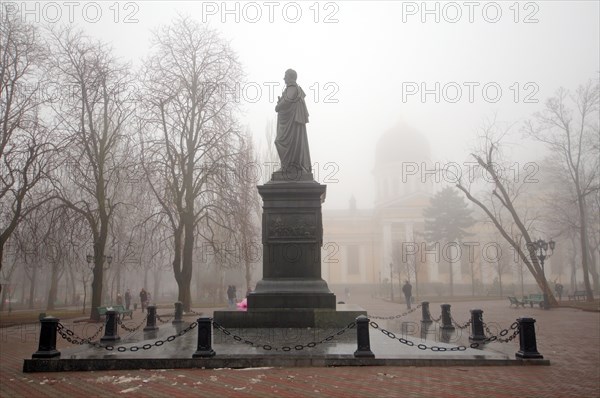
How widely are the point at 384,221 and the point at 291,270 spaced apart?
214ft

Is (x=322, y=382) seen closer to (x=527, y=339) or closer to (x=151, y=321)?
(x=527, y=339)

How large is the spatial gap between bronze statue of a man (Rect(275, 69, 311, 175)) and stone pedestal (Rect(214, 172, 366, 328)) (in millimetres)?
820

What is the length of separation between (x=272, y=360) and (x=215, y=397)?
2412 mm

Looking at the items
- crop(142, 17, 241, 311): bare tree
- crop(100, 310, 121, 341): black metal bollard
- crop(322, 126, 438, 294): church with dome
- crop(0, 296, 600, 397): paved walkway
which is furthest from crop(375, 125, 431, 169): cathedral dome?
crop(0, 296, 600, 397): paved walkway

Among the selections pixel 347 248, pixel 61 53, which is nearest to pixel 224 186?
pixel 61 53

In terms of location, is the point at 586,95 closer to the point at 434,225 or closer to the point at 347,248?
the point at 434,225

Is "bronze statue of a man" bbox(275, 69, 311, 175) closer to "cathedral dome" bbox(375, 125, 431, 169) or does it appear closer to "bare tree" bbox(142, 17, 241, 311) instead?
"bare tree" bbox(142, 17, 241, 311)

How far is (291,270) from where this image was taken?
43.1 feet

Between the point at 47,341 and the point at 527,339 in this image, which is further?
the point at 527,339

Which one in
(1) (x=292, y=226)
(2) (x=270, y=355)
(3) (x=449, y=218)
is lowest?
(2) (x=270, y=355)

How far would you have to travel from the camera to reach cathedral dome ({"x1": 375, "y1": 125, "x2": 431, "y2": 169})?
277ft

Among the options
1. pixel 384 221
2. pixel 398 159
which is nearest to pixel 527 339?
pixel 384 221

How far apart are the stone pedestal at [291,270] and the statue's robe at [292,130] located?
0.86 metres

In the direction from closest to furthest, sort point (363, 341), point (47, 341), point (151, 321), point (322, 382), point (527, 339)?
1. point (322, 382)
2. point (363, 341)
3. point (47, 341)
4. point (527, 339)
5. point (151, 321)
